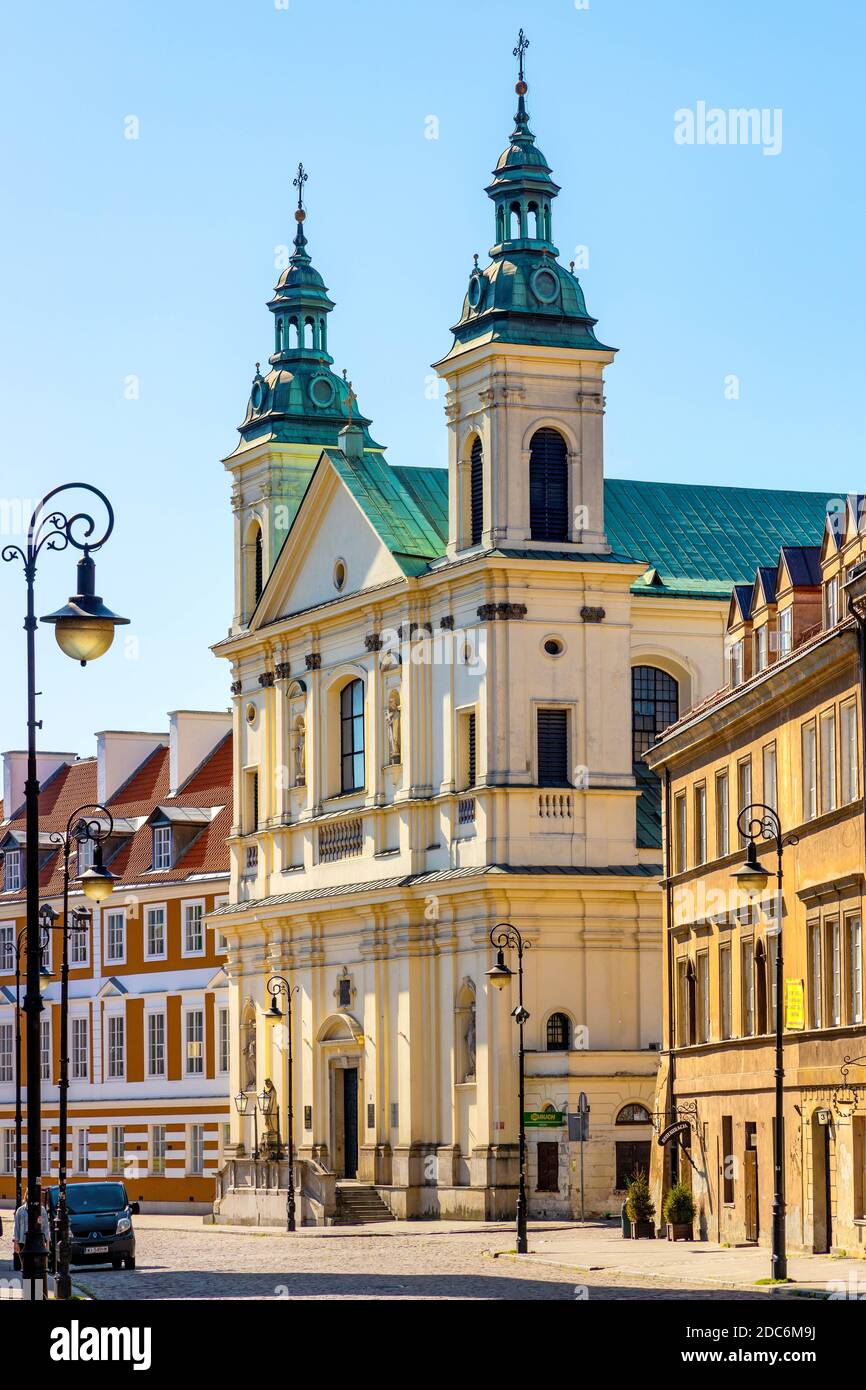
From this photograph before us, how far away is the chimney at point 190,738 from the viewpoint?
96938 millimetres

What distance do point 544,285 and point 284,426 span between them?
14.7 m

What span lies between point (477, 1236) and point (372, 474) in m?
24.8

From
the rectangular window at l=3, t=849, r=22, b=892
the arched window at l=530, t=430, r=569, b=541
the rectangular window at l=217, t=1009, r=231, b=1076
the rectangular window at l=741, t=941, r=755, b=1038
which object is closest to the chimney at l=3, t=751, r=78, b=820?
the rectangular window at l=3, t=849, r=22, b=892

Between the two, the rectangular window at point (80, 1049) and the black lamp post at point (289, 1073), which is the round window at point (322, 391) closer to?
the black lamp post at point (289, 1073)

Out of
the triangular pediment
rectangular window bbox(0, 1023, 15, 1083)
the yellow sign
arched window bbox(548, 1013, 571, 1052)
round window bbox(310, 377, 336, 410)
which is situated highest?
round window bbox(310, 377, 336, 410)

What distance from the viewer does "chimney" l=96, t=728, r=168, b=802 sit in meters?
101

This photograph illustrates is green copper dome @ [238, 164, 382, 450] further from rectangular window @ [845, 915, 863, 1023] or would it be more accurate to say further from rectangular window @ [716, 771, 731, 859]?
rectangular window @ [845, 915, 863, 1023]

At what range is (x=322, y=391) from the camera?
8581cm

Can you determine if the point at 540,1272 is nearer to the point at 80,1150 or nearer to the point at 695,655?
the point at 695,655

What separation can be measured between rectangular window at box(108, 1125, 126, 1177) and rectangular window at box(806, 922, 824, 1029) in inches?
1866

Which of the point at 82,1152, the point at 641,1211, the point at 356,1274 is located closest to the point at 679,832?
the point at 641,1211

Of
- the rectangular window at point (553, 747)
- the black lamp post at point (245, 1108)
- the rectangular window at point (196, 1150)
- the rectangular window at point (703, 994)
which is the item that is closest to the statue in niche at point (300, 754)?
the black lamp post at point (245, 1108)
